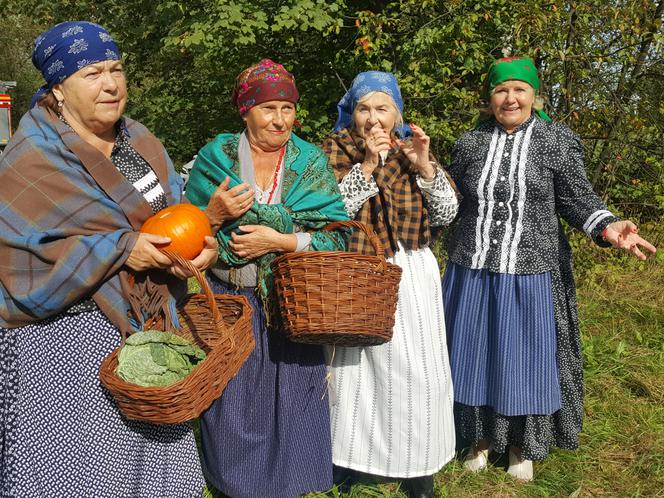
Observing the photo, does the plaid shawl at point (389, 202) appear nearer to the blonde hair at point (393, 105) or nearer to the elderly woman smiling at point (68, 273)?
the blonde hair at point (393, 105)

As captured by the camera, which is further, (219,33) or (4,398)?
(219,33)

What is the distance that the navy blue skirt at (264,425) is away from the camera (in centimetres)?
270

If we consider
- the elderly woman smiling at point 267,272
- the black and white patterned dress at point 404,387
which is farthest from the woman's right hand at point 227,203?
the black and white patterned dress at point 404,387

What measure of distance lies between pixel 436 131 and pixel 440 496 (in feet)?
9.69

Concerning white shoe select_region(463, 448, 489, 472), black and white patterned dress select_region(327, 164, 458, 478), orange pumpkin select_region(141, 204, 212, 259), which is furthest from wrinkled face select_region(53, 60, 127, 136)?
white shoe select_region(463, 448, 489, 472)

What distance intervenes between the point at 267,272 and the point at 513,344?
1.25 metres

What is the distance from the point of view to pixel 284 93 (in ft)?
8.52

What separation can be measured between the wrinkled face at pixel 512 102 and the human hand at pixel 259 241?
3.92ft

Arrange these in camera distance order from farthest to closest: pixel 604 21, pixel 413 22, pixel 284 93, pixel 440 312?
pixel 413 22
pixel 604 21
pixel 440 312
pixel 284 93

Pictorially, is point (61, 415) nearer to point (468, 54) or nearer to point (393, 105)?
point (393, 105)

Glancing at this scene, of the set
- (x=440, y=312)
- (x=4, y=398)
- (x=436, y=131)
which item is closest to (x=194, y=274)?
(x=4, y=398)

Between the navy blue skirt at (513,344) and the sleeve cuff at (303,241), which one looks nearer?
the sleeve cuff at (303,241)

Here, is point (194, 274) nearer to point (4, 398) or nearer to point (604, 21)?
point (4, 398)

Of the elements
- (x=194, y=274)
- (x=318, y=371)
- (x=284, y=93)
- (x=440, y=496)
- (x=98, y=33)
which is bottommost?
(x=440, y=496)
